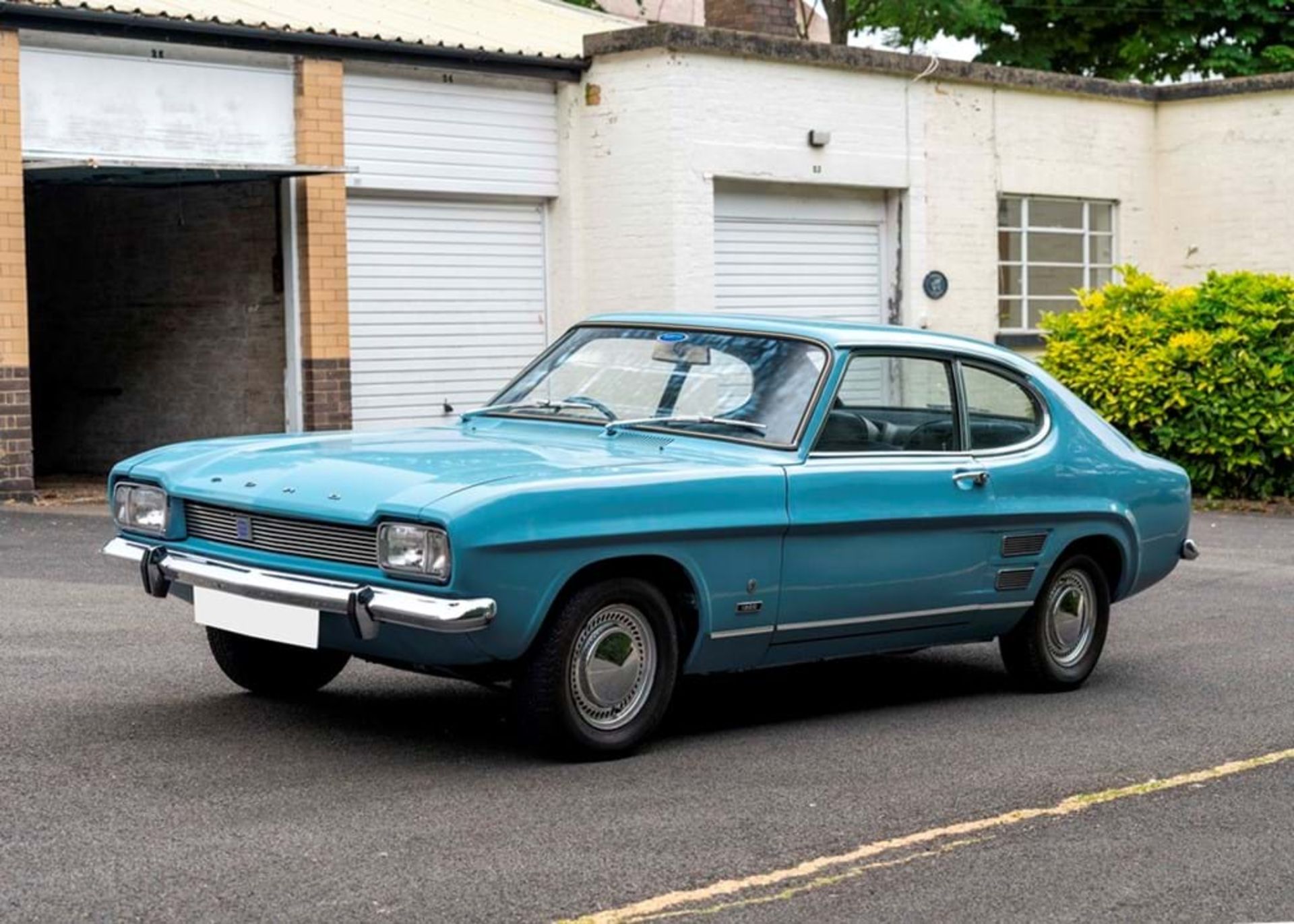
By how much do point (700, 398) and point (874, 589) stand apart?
946 mm

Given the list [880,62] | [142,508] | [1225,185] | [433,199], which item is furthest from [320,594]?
[1225,185]

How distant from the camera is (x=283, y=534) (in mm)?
6637

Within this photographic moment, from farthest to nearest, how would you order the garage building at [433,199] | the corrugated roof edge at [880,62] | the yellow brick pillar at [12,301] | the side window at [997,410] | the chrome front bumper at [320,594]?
the corrugated roof edge at [880,62]
the garage building at [433,199]
the yellow brick pillar at [12,301]
the side window at [997,410]
the chrome front bumper at [320,594]

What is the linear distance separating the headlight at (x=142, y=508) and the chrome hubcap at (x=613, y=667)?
1.55 meters

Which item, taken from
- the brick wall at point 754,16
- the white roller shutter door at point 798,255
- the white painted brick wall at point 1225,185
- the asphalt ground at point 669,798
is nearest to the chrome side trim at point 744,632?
the asphalt ground at point 669,798

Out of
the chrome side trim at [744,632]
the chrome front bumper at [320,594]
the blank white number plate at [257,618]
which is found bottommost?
the chrome side trim at [744,632]

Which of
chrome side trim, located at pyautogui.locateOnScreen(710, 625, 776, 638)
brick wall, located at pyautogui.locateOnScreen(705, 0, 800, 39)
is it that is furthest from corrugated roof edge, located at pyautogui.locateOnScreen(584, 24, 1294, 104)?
chrome side trim, located at pyautogui.locateOnScreen(710, 625, 776, 638)

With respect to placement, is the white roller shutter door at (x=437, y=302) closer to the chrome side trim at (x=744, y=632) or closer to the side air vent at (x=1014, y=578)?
the side air vent at (x=1014, y=578)

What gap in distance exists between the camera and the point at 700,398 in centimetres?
764

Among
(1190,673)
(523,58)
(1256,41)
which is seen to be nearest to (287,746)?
(1190,673)

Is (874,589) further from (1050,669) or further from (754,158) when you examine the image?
(754,158)

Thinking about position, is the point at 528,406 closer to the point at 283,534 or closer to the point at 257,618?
the point at 283,534

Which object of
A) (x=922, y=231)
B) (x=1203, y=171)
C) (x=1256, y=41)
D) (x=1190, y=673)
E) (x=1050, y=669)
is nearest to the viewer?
(x=1050, y=669)

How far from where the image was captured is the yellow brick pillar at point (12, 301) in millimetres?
15477
